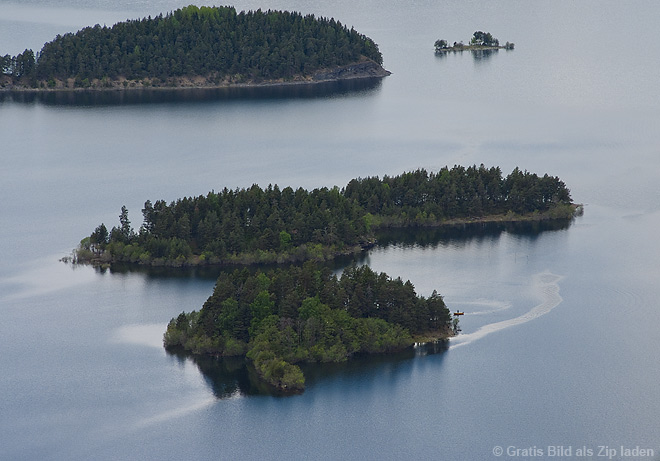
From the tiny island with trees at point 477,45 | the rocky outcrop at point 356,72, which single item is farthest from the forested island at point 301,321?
the tiny island with trees at point 477,45

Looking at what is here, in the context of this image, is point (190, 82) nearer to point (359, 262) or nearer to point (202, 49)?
point (202, 49)

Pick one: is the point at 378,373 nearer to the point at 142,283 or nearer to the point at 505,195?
the point at 142,283

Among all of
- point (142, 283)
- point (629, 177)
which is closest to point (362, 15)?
point (629, 177)

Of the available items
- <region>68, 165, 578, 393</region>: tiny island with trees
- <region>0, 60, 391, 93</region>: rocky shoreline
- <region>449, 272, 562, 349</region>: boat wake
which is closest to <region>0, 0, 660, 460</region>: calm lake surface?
<region>449, 272, 562, 349</region>: boat wake

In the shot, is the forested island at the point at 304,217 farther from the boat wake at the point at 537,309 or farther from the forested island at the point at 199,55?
the forested island at the point at 199,55

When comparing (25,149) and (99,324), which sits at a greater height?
(25,149)

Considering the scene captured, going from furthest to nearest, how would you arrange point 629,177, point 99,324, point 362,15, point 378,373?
point 362,15 → point 629,177 → point 99,324 → point 378,373

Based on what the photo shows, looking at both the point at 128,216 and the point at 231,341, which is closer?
the point at 231,341

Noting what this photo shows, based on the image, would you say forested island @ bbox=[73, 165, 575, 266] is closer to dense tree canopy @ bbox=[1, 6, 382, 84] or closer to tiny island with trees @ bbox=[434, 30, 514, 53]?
dense tree canopy @ bbox=[1, 6, 382, 84]
